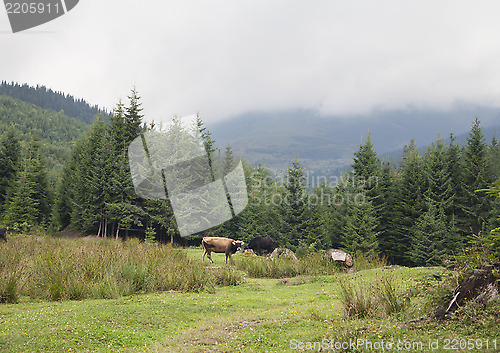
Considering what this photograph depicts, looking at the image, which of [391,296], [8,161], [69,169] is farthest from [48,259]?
[8,161]

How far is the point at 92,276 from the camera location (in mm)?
10867

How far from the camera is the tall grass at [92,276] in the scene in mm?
9789

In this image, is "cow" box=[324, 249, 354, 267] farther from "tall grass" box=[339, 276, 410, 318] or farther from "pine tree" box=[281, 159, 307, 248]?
"pine tree" box=[281, 159, 307, 248]

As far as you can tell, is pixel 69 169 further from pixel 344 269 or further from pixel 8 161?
pixel 344 269

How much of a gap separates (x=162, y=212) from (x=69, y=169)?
1696 cm

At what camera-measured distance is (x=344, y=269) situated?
16.6 m

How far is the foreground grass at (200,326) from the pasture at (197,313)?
2 centimetres

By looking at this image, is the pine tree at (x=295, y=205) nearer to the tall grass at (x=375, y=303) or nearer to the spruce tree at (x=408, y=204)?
the spruce tree at (x=408, y=204)

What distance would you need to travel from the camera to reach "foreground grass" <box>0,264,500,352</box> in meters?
5.47

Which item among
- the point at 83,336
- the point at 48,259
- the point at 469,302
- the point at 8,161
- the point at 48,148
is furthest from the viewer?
the point at 48,148

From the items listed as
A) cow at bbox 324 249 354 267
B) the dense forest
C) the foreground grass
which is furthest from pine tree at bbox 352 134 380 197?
the foreground grass

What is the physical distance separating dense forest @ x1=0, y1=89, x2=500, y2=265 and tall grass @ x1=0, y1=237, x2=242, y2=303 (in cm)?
2217

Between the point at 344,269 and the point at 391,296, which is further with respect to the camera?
the point at 344,269

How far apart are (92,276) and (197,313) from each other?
4.29 m
